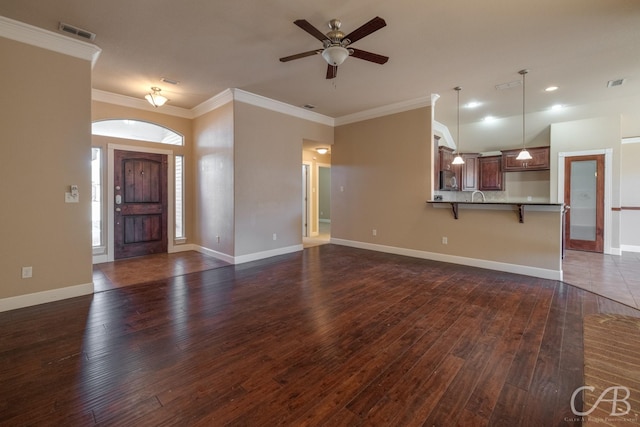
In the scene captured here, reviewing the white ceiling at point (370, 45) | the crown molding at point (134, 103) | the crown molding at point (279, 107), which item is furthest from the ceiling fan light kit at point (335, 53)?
the crown molding at point (134, 103)

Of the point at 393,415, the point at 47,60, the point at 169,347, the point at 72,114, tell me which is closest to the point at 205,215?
the point at 72,114

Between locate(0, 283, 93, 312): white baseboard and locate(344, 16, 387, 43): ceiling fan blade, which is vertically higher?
locate(344, 16, 387, 43): ceiling fan blade

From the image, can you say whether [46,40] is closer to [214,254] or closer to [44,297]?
[44,297]

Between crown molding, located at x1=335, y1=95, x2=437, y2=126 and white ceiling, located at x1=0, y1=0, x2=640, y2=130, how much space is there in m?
0.19

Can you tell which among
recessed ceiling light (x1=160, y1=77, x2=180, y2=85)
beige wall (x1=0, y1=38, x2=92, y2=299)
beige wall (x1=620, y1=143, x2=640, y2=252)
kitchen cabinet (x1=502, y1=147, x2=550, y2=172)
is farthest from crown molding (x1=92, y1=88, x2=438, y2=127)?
beige wall (x1=620, y1=143, x2=640, y2=252)

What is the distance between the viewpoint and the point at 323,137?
21.7 feet

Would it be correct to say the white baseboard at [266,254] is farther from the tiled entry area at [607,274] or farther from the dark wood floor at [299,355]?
the tiled entry area at [607,274]

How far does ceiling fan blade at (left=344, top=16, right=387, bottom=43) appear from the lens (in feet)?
7.67

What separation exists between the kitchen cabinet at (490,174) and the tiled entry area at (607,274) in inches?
83.4

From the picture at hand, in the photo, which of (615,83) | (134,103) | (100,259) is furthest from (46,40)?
(615,83)

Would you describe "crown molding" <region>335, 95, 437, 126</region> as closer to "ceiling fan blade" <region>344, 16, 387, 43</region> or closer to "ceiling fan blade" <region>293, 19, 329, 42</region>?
"ceiling fan blade" <region>344, 16, 387, 43</region>

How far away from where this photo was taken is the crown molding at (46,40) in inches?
116

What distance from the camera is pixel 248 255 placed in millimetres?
5207

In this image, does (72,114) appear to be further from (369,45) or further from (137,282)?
(369,45)
